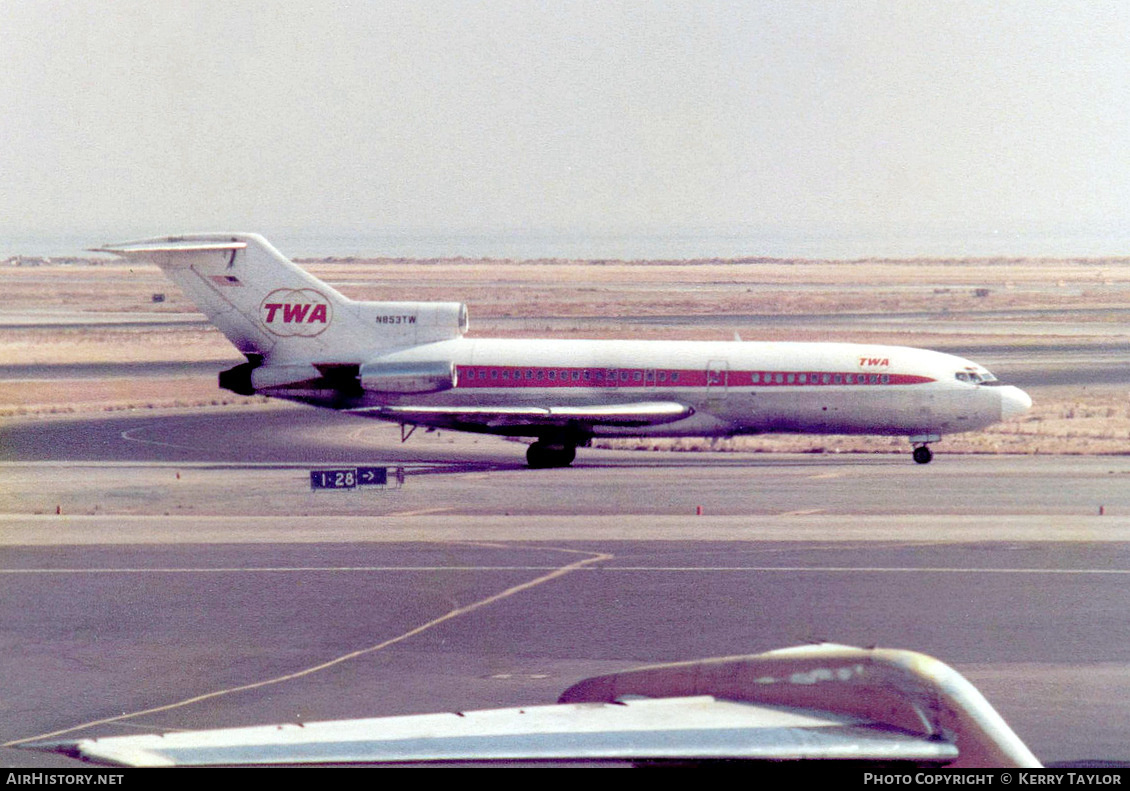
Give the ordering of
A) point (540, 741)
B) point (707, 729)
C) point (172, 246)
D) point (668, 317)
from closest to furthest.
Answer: point (540, 741) → point (707, 729) → point (172, 246) → point (668, 317)

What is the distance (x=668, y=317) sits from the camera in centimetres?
10138

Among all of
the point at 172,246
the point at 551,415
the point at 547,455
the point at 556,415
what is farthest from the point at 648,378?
the point at 172,246

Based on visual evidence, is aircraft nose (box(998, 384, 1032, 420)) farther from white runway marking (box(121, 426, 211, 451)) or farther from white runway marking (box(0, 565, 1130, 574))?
white runway marking (box(121, 426, 211, 451))

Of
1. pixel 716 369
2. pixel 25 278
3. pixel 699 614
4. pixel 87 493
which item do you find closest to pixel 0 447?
pixel 87 493

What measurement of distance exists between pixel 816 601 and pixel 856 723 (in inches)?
558

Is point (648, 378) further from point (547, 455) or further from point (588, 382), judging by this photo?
point (547, 455)

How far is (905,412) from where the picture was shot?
37562 millimetres

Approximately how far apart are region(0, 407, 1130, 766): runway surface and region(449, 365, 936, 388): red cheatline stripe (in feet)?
7.73

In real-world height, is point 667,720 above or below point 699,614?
above

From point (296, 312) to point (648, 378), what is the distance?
10399 mm

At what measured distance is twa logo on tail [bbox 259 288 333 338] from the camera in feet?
129

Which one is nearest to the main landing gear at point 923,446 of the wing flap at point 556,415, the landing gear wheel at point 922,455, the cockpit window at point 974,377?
the landing gear wheel at point 922,455

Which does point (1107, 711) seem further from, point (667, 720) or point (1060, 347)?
point (1060, 347)

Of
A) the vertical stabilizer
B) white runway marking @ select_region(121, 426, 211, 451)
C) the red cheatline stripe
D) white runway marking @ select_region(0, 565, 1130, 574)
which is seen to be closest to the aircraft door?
the red cheatline stripe
